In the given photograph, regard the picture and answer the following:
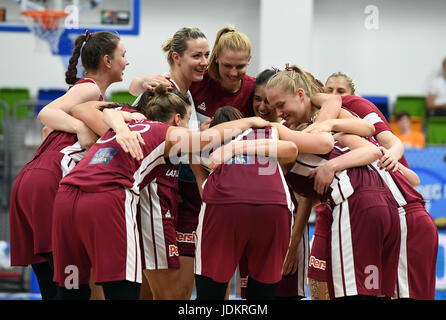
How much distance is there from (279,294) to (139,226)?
99 cm

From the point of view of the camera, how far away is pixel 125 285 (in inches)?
116

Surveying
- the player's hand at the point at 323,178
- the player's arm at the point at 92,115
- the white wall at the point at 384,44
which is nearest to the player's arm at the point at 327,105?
the player's hand at the point at 323,178

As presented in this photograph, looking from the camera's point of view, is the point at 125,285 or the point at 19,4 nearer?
the point at 125,285

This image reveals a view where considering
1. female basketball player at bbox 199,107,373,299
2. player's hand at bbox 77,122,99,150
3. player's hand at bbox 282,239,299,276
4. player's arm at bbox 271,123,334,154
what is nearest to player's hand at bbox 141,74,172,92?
player's hand at bbox 77,122,99,150

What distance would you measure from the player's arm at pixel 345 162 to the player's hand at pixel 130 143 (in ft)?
3.22

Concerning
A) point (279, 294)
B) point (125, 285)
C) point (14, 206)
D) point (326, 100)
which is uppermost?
point (326, 100)

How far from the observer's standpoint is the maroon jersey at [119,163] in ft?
9.75

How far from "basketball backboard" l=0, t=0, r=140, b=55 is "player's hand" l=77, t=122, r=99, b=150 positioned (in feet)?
16.6

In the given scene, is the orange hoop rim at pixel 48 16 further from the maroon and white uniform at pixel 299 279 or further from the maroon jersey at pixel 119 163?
the maroon and white uniform at pixel 299 279

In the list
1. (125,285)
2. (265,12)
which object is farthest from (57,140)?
(265,12)

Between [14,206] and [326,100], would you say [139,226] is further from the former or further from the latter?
[326,100]

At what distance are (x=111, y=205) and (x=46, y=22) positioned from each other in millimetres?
5747

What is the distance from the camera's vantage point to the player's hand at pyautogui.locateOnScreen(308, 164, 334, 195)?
3.23m

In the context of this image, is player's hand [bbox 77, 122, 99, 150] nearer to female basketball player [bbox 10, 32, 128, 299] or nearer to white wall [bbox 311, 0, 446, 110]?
female basketball player [bbox 10, 32, 128, 299]
